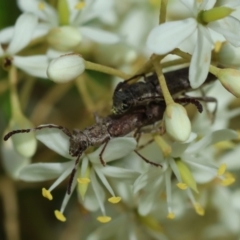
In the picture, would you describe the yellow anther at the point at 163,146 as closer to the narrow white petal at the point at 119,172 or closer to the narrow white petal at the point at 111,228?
the narrow white petal at the point at 119,172

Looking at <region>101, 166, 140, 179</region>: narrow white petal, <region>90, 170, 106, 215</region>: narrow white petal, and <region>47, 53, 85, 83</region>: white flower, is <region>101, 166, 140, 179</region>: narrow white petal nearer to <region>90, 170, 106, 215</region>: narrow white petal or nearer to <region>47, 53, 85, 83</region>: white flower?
<region>90, 170, 106, 215</region>: narrow white petal

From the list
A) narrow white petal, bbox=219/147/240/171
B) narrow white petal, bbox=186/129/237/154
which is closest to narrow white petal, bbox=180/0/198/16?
narrow white petal, bbox=186/129/237/154

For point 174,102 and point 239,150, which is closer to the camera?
point 174,102

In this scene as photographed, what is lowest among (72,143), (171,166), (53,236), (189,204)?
(53,236)

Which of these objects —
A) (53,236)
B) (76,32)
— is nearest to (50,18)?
(76,32)

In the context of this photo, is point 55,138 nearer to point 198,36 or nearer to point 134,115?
point 134,115

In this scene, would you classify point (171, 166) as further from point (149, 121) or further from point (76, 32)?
point (76, 32)

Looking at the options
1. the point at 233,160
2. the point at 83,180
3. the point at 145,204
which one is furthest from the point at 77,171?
the point at 233,160
